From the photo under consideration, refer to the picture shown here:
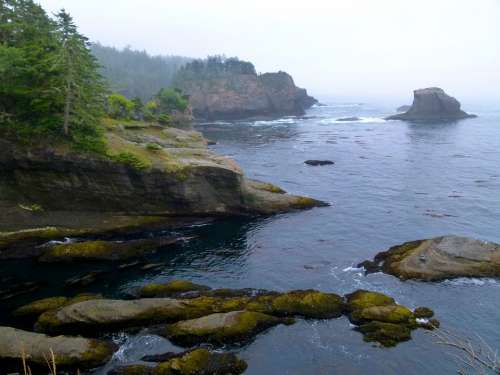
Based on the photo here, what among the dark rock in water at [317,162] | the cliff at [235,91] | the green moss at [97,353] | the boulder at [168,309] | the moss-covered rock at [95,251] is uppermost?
the cliff at [235,91]

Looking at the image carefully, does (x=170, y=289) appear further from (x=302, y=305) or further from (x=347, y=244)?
(x=347, y=244)

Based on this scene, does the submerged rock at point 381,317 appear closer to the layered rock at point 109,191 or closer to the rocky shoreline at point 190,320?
the rocky shoreline at point 190,320

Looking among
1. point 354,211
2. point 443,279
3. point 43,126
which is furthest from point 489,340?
point 43,126

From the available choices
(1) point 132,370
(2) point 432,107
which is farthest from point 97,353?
(2) point 432,107

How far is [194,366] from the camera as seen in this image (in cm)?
2623

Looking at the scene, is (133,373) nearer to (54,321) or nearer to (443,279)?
(54,321)

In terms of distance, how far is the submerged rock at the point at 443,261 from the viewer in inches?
1511

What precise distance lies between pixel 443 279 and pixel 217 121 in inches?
5428

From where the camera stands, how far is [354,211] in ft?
186

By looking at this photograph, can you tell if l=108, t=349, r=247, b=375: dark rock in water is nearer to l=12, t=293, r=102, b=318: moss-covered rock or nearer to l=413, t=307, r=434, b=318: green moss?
l=12, t=293, r=102, b=318: moss-covered rock

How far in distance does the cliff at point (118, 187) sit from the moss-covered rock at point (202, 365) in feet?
84.0

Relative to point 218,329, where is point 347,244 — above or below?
above

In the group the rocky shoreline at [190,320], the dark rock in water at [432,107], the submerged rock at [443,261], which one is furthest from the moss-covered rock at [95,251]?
the dark rock in water at [432,107]

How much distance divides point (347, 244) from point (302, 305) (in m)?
14.8
